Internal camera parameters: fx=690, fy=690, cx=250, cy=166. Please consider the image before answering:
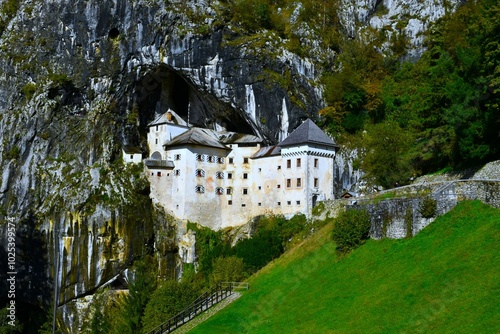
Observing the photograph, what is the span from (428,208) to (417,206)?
36.2 inches

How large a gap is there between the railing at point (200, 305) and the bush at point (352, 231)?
6.71 meters

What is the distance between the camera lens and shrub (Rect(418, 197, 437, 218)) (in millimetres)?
35406

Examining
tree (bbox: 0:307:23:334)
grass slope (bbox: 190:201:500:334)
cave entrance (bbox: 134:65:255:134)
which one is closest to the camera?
grass slope (bbox: 190:201:500:334)

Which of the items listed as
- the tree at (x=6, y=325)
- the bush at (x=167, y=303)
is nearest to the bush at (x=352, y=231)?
the bush at (x=167, y=303)

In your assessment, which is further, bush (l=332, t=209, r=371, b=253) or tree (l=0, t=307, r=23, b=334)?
tree (l=0, t=307, r=23, b=334)

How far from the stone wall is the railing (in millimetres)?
9386

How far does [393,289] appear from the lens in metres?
29.4

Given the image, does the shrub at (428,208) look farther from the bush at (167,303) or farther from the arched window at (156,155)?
the arched window at (156,155)

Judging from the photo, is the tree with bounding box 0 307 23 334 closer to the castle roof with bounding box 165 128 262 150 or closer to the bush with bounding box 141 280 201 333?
the castle roof with bounding box 165 128 262 150

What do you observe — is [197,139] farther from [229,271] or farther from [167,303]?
[167,303]

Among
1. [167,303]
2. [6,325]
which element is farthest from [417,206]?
[6,325]

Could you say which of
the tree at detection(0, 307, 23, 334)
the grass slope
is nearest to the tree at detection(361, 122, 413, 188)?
the grass slope

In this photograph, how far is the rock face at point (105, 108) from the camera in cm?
6406

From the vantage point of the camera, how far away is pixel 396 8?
79.0m
